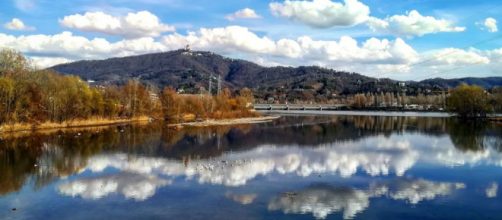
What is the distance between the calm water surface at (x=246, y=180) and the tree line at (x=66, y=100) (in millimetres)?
8037

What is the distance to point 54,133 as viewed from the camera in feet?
151

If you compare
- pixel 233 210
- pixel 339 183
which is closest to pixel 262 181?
pixel 339 183

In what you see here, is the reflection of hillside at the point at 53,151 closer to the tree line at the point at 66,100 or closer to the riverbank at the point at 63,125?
the riverbank at the point at 63,125

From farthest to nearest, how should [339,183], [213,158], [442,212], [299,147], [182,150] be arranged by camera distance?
[299,147], [182,150], [213,158], [339,183], [442,212]

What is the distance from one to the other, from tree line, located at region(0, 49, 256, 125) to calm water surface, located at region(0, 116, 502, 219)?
26.4 ft

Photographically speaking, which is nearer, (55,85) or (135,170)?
(135,170)

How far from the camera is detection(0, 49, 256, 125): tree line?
47103 millimetres

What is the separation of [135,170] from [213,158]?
6.24 m

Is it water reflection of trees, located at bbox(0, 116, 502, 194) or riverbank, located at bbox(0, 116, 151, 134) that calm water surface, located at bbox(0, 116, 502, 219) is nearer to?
water reflection of trees, located at bbox(0, 116, 502, 194)

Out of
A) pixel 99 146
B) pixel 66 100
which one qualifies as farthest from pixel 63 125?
pixel 99 146

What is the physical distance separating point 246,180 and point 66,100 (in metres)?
36.5

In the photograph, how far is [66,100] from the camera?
53.0 m

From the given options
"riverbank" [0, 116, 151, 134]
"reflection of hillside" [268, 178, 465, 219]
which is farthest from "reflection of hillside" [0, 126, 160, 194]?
"reflection of hillside" [268, 178, 465, 219]

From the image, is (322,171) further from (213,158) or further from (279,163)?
(213,158)
